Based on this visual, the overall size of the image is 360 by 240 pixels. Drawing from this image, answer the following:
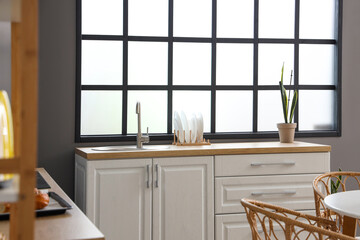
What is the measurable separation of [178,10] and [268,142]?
1.26 m

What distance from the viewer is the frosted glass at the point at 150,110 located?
408 centimetres

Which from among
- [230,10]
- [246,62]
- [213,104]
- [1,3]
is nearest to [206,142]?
[213,104]

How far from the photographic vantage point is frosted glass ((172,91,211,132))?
4.18 meters

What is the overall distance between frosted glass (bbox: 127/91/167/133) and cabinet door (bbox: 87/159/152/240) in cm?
71

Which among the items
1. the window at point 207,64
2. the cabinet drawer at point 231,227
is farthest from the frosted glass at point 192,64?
the cabinet drawer at point 231,227

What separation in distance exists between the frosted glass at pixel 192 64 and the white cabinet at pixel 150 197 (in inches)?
34.3

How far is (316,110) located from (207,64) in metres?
1.03

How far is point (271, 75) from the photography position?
4359 mm

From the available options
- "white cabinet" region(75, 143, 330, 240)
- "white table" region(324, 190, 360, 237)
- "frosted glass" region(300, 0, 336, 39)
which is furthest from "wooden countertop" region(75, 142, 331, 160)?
"white table" region(324, 190, 360, 237)

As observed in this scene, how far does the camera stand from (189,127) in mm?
3932

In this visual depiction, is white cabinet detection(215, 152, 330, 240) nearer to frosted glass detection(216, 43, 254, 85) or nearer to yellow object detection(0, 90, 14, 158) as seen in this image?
frosted glass detection(216, 43, 254, 85)

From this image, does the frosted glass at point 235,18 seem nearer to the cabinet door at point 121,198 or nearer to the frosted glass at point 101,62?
the frosted glass at point 101,62

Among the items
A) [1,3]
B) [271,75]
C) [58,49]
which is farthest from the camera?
[271,75]

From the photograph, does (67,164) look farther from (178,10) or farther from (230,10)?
(230,10)
